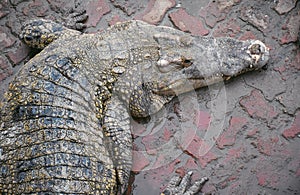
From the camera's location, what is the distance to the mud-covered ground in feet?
14.8

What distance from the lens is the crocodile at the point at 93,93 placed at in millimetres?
3975

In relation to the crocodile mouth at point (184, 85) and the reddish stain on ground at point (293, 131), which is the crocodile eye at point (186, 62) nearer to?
the crocodile mouth at point (184, 85)

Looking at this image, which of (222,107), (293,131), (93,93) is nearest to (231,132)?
(222,107)

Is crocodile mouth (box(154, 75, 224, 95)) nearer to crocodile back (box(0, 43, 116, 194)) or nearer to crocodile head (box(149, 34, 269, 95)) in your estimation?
crocodile head (box(149, 34, 269, 95))

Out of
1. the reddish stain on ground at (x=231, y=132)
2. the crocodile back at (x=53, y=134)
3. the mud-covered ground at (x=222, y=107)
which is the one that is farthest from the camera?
the reddish stain on ground at (x=231, y=132)

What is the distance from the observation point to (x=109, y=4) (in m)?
5.49

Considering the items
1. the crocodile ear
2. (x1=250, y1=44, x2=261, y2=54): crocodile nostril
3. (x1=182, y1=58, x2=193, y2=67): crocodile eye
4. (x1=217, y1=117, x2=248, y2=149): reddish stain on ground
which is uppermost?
(x1=250, y1=44, x2=261, y2=54): crocodile nostril

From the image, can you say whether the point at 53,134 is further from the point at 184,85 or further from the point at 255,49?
the point at 255,49

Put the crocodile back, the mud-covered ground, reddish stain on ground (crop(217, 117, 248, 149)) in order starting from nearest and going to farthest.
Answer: the crocodile back
the mud-covered ground
reddish stain on ground (crop(217, 117, 248, 149))

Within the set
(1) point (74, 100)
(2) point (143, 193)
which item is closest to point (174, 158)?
(2) point (143, 193)

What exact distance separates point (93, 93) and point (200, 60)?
3.44 feet

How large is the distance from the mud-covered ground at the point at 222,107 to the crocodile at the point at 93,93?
195mm

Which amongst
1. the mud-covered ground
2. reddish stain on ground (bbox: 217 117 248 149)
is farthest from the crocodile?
reddish stain on ground (bbox: 217 117 248 149)

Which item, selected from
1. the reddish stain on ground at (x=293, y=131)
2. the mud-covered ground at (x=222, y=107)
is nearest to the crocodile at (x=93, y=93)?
the mud-covered ground at (x=222, y=107)
